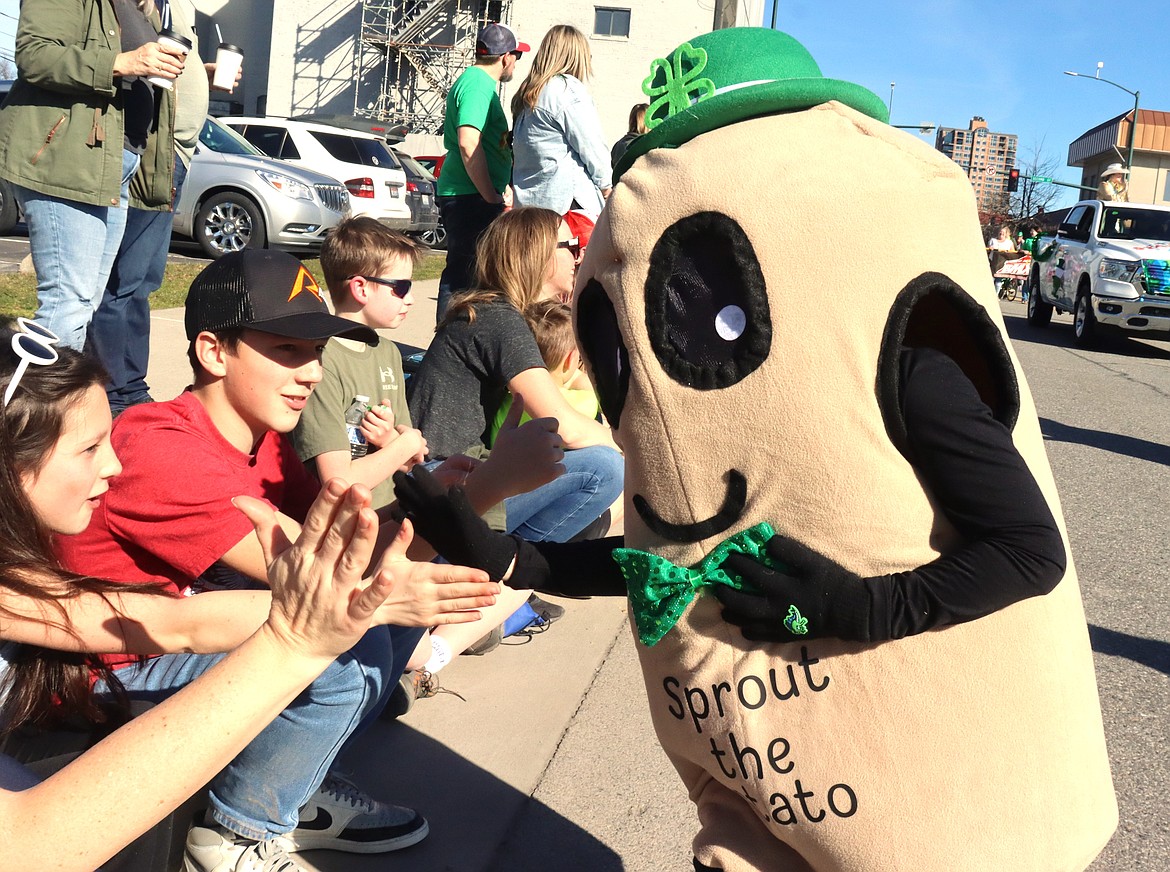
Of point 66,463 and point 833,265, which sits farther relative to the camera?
point 66,463

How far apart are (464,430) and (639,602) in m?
2.29

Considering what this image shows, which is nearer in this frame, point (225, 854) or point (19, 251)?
point (225, 854)

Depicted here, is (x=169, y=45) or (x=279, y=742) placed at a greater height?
(x=169, y=45)

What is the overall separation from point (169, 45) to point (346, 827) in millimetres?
2872

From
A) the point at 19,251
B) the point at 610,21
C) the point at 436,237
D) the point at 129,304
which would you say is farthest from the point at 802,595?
the point at 610,21

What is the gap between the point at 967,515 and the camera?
4.96 ft

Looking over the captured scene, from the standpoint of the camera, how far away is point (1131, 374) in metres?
12.0

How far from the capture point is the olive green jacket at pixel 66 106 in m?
3.83

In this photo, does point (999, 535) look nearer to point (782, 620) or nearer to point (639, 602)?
point (782, 620)

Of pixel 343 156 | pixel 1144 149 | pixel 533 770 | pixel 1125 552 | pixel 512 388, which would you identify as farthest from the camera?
pixel 1144 149

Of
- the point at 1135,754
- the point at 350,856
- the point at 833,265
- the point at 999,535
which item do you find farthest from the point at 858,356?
the point at 1135,754

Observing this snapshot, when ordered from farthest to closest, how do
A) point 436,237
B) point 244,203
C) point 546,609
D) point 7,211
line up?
point 436,237
point 7,211
point 244,203
point 546,609

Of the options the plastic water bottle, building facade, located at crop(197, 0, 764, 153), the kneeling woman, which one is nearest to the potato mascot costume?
the plastic water bottle

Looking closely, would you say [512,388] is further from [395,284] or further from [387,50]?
[387,50]
